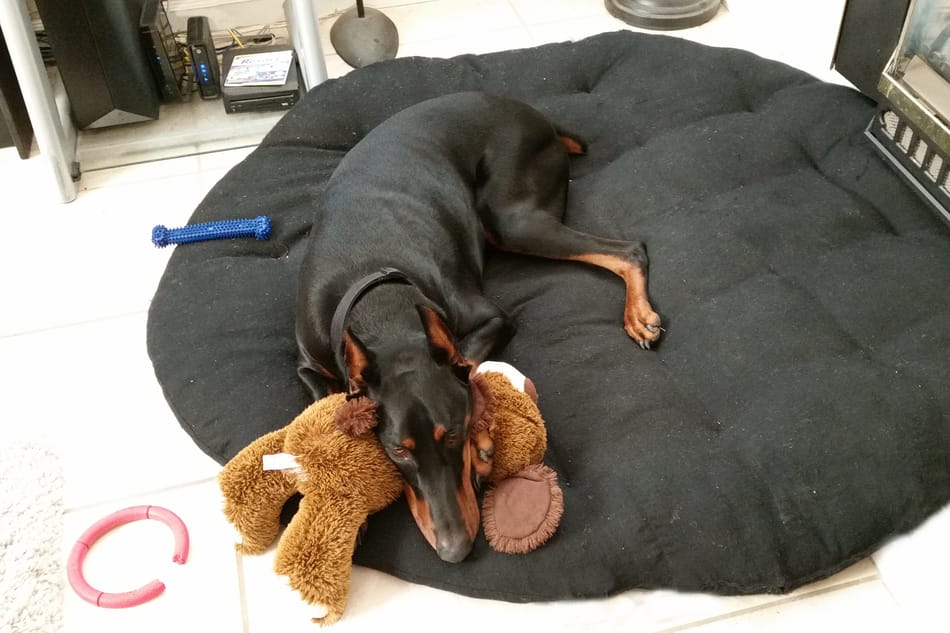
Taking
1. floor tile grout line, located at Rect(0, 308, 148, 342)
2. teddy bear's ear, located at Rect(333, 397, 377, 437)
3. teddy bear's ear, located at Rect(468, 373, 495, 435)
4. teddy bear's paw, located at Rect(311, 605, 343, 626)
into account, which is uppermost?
teddy bear's ear, located at Rect(333, 397, 377, 437)

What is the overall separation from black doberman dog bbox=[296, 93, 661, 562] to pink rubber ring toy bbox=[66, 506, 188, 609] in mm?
409

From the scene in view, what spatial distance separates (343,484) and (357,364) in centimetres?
23

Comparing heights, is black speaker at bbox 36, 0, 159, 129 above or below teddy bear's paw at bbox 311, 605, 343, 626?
above

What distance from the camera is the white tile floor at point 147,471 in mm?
1672

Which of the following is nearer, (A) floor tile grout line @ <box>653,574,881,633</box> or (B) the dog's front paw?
(A) floor tile grout line @ <box>653,574,881,633</box>

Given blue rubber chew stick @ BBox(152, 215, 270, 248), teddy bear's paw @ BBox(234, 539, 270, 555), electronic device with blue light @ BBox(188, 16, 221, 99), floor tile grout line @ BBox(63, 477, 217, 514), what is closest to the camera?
teddy bear's paw @ BBox(234, 539, 270, 555)

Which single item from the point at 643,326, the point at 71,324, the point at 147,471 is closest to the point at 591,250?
the point at 643,326

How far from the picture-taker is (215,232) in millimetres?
2391

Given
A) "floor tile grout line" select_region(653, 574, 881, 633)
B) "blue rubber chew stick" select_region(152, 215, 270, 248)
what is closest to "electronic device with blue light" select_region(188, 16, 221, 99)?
"blue rubber chew stick" select_region(152, 215, 270, 248)

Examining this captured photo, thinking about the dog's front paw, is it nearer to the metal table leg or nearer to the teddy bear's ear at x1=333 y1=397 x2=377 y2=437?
the teddy bear's ear at x1=333 y1=397 x2=377 y2=437

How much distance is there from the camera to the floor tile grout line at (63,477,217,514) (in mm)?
1953

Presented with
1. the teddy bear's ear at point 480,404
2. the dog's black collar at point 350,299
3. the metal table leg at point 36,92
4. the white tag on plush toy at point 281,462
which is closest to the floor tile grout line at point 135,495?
the white tag on plush toy at point 281,462

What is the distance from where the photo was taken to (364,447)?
A: 1.61 m

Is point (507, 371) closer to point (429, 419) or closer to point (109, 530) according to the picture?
point (429, 419)
